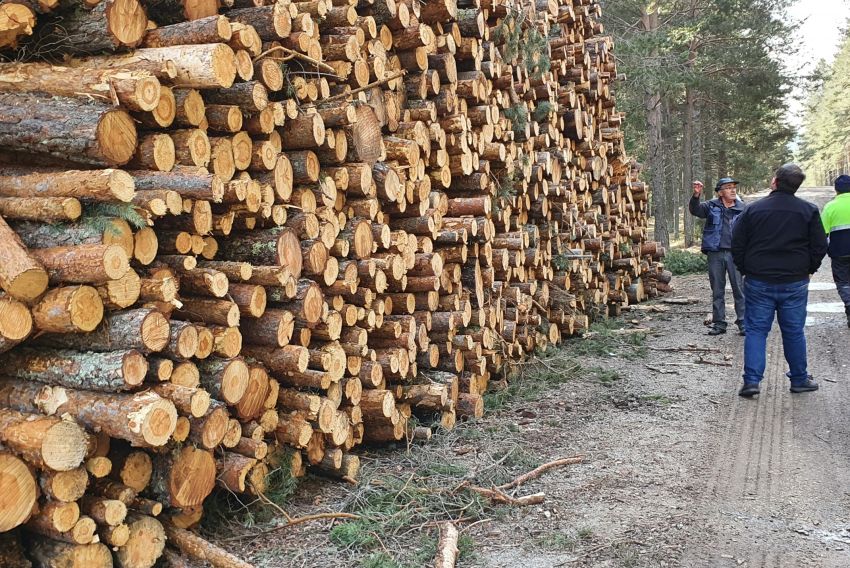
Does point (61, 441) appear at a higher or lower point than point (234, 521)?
higher

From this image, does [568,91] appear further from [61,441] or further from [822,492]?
[61,441]

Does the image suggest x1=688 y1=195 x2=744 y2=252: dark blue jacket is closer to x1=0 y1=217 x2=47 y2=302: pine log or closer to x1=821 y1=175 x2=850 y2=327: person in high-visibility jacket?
x1=821 y1=175 x2=850 y2=327: person in high-visibility jacket

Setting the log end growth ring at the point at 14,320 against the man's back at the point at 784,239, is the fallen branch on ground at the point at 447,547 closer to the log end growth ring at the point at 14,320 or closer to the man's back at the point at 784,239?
the log end growth ring at the point at 14,320

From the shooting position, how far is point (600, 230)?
11000 mm

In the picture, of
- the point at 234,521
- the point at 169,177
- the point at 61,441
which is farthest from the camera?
the point at 234,521

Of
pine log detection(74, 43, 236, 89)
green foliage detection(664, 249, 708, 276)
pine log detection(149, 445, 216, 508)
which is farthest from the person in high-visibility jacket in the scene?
pine log detection(149, 445, 216, 508)

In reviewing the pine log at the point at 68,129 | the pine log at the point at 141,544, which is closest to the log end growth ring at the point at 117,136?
the pine log at the point at 68,129

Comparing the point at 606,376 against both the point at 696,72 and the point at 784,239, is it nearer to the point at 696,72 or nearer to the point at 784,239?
the point at 784,239

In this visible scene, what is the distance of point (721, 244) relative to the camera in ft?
30.5

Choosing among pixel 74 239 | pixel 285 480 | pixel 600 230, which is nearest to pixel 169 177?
pixel 74 239

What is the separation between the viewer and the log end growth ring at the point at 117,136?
3754 millimetres

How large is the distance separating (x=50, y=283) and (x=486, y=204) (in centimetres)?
438

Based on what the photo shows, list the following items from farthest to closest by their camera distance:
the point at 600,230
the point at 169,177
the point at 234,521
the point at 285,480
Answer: the point at 600,230, the point at 285,480, the point at 234,521, the point at 169,177

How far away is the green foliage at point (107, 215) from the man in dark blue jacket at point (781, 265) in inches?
211
